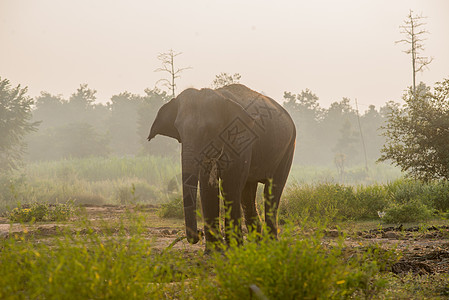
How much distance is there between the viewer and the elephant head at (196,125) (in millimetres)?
5758

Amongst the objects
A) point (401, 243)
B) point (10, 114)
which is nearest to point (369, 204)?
point (401, 243)

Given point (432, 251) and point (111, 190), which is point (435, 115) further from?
point (111, 190)

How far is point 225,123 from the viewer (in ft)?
20.7

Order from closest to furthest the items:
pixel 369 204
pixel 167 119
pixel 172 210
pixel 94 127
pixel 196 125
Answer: pixel 196 125 < pixel 167 119 < pixel 369 204 < pixel 172 210 < pixel 94 127

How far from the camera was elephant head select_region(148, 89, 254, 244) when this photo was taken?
18.9 ft

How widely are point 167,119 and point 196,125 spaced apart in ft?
3.30

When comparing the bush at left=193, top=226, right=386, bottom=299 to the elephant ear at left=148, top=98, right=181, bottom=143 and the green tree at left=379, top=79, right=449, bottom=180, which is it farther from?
the green tree at left=379, top=79, right=449, bottom=180

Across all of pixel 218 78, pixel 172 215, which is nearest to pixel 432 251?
pixel 172 215

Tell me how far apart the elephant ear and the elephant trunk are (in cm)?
113

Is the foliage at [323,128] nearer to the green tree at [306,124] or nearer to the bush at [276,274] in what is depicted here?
the green tree at [306,124]

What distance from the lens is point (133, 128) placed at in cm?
7731

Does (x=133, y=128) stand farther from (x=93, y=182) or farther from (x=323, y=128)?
(x=93, y=182)

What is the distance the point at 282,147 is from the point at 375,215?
22.7ft

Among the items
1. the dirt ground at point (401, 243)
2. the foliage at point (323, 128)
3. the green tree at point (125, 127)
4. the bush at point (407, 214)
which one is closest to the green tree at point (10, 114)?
the dirt ground at point (401, 243)
